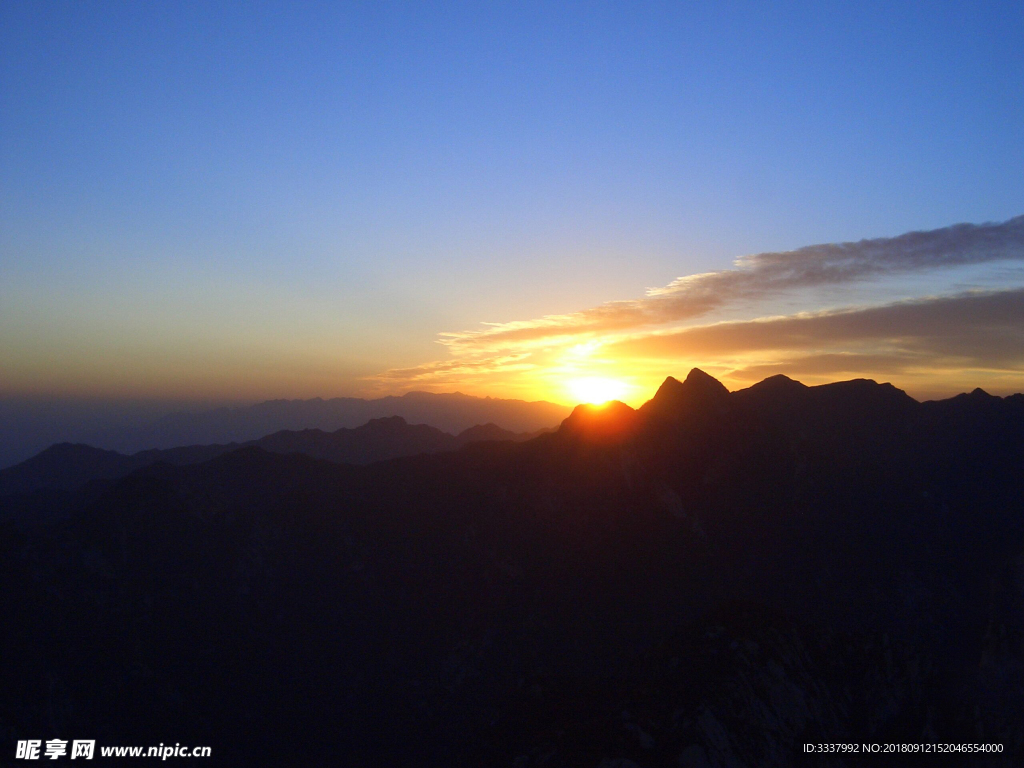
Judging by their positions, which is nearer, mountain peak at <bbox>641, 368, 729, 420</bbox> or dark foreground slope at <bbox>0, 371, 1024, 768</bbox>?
dark foreground slope at <bbox>0, 371, 1024, 768</bbox>

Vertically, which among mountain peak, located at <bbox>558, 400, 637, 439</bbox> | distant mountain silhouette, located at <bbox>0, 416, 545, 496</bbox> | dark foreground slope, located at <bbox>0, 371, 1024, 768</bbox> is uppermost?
mountain peak, located at <bbox>558, 400, 637, 439</bbox>

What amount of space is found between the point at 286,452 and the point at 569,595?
104 meters

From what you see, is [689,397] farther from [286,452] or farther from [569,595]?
[286,452]

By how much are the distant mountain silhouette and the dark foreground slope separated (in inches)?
1780

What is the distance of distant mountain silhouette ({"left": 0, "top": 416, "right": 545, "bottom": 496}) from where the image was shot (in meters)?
151

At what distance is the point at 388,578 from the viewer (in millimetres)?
83625

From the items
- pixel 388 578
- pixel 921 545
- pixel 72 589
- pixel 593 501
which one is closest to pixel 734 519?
pixel 593 501

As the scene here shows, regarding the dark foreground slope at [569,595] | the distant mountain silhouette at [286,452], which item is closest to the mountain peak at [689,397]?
the dark foreground slope at [569,595]

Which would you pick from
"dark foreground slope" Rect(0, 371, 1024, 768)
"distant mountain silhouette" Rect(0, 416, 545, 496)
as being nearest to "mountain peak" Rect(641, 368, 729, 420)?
"dark foreground slope" Rect(0, 371, 1024, 768)

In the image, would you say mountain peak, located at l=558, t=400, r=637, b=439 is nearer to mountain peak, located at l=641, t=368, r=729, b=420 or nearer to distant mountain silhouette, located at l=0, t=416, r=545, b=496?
mountain peak, located at l=641, t=368, r=729, b=420

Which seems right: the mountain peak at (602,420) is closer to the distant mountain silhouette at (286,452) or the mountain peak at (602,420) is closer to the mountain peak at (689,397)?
the mountain peak at (689,397)

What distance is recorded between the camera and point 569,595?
7938 cm

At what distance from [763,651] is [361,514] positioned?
64.8 meters

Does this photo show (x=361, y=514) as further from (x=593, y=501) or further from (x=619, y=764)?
(x=619, y=764)
